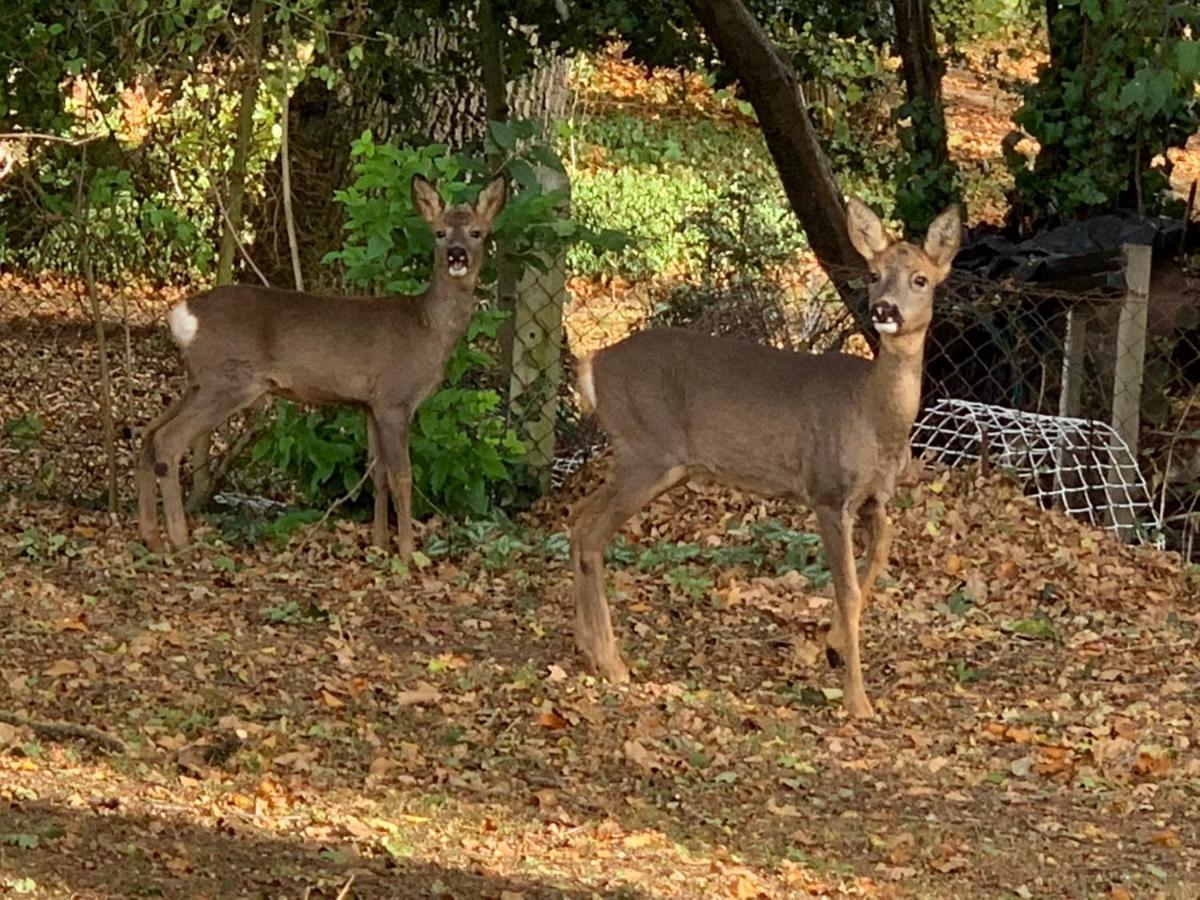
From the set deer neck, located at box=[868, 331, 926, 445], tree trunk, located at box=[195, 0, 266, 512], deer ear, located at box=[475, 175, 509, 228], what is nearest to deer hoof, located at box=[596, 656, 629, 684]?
deer neck, located at box=[868, 331, 926, 445]

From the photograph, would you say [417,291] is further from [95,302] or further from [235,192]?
[95,302]

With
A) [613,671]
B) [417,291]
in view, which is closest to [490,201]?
[417,291]

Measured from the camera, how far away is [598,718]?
6.32 m

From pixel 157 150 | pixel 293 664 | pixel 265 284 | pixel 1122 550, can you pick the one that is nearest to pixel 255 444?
pixel 265 284

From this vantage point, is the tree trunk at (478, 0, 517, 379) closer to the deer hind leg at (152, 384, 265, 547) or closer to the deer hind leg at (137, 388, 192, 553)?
the deer hind leg at (152, 384, 265, 547)

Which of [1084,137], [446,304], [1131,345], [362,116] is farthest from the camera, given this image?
[1084,137]

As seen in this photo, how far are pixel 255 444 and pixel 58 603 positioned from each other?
7.01 ft

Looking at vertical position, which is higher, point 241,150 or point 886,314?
point 241,150

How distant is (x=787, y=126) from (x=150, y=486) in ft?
11.9

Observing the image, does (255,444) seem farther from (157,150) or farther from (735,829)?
(735,829)

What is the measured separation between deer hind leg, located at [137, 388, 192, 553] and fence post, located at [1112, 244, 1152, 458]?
383 cm

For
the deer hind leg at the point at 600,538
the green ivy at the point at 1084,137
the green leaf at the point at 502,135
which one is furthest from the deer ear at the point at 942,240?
the green ivy at the point at 1084,137

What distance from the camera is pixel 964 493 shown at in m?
9.23

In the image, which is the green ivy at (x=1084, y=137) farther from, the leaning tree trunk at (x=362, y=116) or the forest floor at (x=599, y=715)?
the forest floor at (x=599, y=715)
